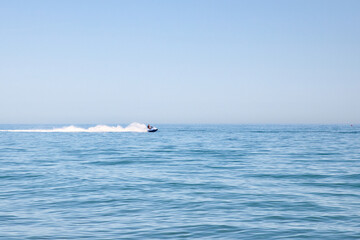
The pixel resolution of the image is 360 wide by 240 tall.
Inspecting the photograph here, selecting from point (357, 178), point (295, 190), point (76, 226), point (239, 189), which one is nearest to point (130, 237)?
point (76, 226)

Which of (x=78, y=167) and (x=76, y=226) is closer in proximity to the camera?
(x=76, y=226)

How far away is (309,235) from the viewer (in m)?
11.0

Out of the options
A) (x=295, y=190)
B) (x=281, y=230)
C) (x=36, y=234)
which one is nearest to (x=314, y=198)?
(x=295, y=190)

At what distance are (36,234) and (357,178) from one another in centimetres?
1787

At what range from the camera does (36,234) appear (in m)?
11.0

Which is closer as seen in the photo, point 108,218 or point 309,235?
point 309,235

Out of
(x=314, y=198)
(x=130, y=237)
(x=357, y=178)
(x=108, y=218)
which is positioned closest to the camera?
(x=130, y=237)

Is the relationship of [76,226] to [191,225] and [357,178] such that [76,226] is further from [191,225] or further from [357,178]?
[357,178]

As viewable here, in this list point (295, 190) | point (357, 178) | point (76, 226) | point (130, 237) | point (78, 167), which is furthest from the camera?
point (78, 167)

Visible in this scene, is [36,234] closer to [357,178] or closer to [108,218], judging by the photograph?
[108,218]

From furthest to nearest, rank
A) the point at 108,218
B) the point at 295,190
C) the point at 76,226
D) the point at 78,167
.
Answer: the point at 78,167, the point at 295,190, the point at 108,218, the point at 76,226

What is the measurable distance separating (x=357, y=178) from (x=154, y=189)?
11909 mm

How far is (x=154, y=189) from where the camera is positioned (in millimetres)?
18156

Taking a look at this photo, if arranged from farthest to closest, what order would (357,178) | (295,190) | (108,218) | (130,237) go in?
(357,178), (295,190), (108,218), (130,237)
